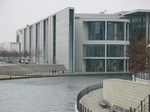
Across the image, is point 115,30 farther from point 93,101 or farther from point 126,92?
point 126,92

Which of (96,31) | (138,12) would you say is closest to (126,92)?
(96,31)

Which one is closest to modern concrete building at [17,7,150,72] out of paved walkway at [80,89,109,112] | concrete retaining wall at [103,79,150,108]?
paved walkway at [80,89,109,112]

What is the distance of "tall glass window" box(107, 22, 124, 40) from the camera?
69.1 metres

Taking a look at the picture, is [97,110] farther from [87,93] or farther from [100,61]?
[100,61]

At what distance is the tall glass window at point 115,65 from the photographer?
6869cm

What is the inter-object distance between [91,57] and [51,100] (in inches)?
1712

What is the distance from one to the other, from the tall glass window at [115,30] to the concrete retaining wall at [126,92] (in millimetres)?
47921

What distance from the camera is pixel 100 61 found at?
226ft

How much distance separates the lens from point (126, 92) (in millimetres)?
19281

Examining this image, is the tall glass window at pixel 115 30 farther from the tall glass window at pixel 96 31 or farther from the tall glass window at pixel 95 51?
the tall glass window at pixel 95 51

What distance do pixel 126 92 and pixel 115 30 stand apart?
51.8 metres

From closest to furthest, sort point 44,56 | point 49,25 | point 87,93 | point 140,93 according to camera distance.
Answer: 1. point 140,93
2. point 87,93
3. point 49,25
4. point 44,56

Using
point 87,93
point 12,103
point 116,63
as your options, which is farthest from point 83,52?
point 12,103

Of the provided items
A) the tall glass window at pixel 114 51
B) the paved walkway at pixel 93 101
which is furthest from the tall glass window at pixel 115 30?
the paved walkway at pixel 93 101
